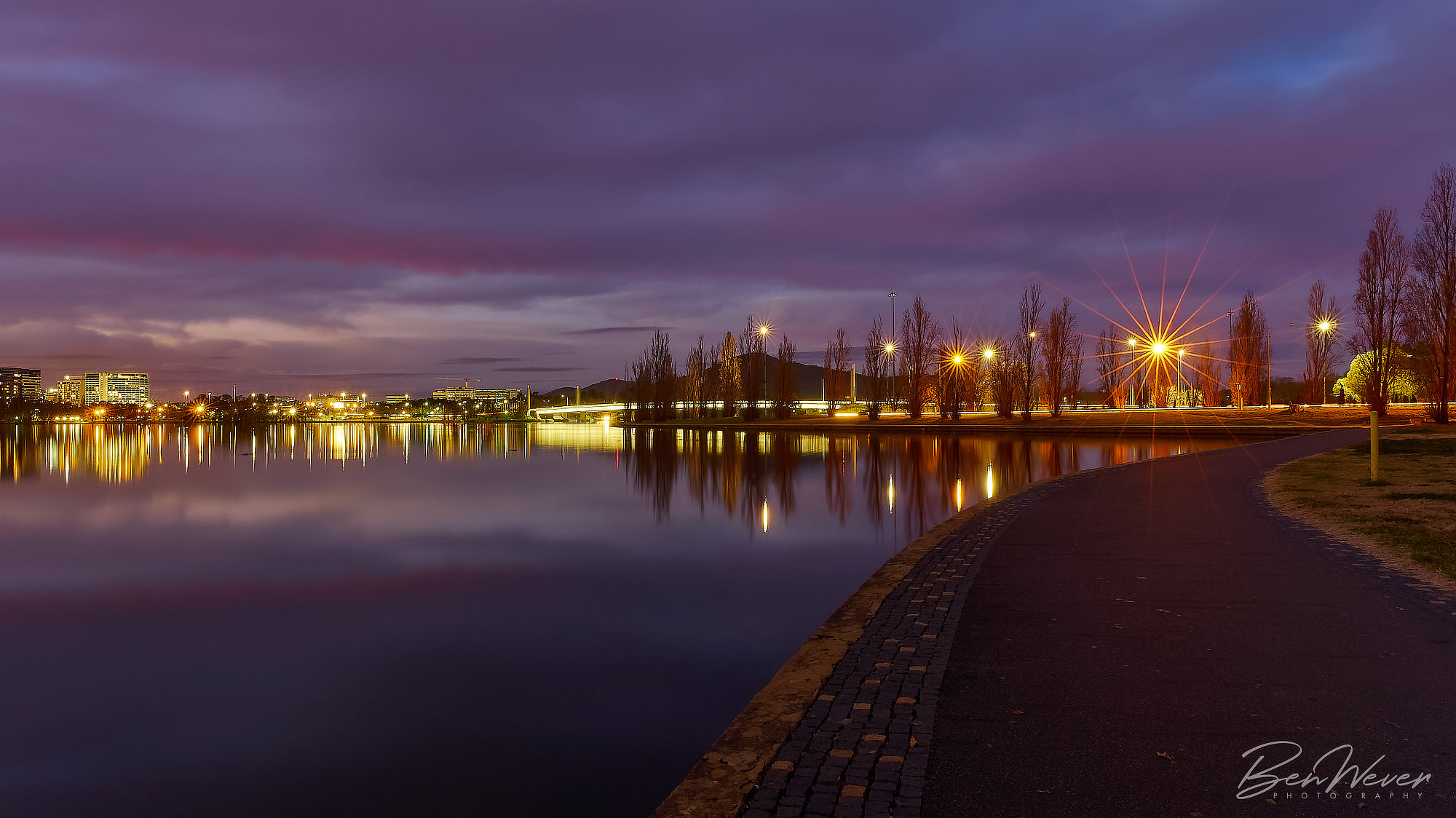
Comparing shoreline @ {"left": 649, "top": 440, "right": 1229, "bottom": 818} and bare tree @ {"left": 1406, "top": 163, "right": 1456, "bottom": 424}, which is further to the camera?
bare tree @ {"left": 1406, "top": 163, "right": 1456, "bottom": 424}

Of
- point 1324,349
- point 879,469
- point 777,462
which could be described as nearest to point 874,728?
point 879,469

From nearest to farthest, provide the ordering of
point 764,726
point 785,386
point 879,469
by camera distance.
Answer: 1. point 764,726
2. point 879,469
3. point 785,386

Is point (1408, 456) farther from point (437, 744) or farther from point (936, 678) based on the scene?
point (437, 744)

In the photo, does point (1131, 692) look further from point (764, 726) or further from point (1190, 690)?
point (764, 726)

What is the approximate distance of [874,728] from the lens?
14.8 ft

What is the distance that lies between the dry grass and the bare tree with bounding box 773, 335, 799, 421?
6404cm

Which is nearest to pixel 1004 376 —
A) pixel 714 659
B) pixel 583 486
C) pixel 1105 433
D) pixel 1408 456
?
pixel 1105 433

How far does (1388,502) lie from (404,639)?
15.0 meters

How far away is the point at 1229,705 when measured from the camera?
4641mm

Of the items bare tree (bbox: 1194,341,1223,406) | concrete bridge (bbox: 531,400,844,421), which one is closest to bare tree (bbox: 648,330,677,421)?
concrete bridge (bbox: 531,400,844,421)

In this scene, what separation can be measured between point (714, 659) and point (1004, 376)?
211 ft

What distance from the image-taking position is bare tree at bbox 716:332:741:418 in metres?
91.1

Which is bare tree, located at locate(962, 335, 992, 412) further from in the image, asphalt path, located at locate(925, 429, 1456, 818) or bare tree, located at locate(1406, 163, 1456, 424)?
asphalt path, located at locate(925, 429, 1456, 818)

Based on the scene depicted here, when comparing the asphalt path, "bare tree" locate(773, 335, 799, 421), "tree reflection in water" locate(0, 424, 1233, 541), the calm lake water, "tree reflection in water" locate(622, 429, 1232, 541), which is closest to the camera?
the asphalt path
